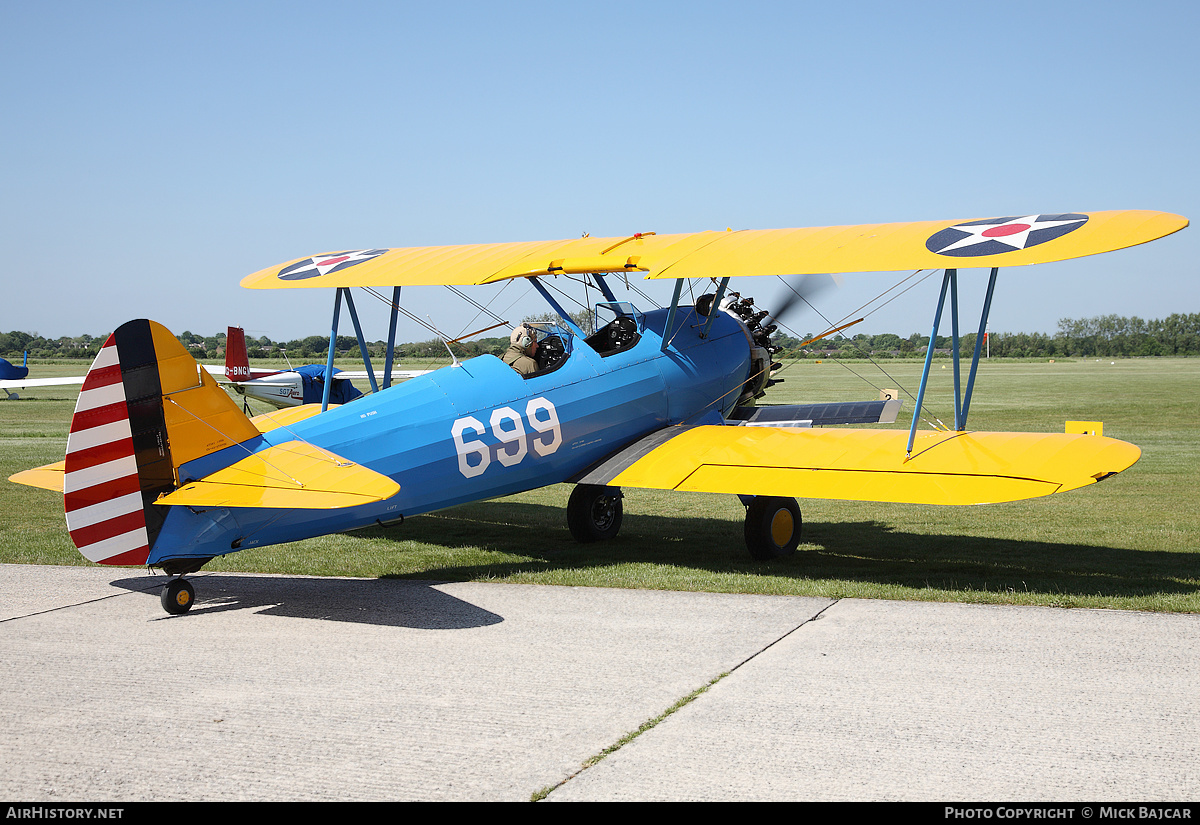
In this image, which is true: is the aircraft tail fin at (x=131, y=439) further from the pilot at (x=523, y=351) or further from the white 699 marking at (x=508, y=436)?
the pilot at (x=523, y=351)

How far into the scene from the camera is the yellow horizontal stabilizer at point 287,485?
233 inches

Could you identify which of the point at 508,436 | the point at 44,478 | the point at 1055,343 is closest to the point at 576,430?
the point at 508,436

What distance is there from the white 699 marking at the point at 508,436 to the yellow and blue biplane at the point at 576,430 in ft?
0.05

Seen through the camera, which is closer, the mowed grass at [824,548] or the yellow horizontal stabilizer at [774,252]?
the yellow horizontal stabilizer at [774,252]

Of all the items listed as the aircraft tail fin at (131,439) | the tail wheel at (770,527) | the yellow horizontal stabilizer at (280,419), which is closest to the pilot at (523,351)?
the yellow horizontal stabilizer at (280,419)

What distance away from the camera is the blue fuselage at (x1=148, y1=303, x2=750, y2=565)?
21.8 feet

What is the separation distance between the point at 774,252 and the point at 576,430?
89.6 inches

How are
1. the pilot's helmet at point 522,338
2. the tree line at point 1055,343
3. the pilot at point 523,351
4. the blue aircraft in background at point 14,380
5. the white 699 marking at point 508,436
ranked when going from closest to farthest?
the white 699 marking at point 508,436, the pilot at point 523,351, the pilot's helmet at point 522,338, the blue aircraft in background at point 14,380, the tree line at point 1055,343

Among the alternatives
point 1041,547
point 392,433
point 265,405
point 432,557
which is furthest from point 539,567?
point 265,405

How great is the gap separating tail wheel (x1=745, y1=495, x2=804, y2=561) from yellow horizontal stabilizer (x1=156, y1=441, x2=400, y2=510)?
368 centimetres

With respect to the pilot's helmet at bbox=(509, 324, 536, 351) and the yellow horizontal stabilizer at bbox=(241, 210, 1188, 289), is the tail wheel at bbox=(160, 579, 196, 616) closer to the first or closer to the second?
the pilot's helmet at bbox=(509, 324, 536, 351)

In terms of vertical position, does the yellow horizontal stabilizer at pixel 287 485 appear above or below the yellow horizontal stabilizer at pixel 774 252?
below

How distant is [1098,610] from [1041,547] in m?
2.57

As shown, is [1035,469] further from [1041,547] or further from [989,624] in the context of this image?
[1041,547]
